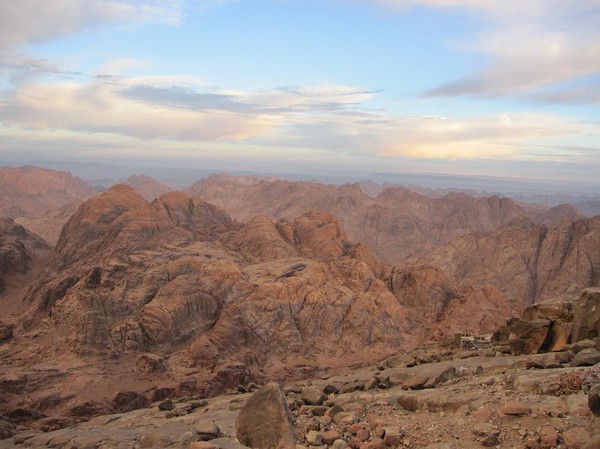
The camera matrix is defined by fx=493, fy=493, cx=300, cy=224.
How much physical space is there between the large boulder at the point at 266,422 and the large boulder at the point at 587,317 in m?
11.5

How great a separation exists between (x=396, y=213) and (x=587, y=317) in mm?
131530

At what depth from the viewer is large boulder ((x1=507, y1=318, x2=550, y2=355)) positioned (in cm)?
1850

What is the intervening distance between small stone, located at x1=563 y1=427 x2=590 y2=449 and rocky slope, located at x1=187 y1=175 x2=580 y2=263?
115531 mm

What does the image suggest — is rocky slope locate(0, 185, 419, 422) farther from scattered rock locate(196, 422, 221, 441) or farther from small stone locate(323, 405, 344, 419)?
small stone locate(323, 405, 344, 419)

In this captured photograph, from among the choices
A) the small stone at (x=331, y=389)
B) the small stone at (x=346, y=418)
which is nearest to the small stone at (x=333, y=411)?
the small stone at (x=346, y=418)

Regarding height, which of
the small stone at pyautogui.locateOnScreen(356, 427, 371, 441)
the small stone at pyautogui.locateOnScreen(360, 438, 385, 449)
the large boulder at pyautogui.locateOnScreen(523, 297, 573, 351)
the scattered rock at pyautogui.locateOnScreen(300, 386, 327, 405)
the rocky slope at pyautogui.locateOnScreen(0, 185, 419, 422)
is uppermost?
the large boulder at pyautogui.locateOnScreen(523, 297, 573, 351)

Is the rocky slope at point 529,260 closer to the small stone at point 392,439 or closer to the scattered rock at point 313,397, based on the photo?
the scattered rock at point 313,397

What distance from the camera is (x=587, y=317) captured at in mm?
17469

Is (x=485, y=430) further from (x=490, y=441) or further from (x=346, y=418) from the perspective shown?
(x=346, y=418)

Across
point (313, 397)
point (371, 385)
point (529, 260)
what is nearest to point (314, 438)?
point (313, 397)

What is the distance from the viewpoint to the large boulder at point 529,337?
60.7ft

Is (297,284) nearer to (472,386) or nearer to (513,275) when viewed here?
(472,386)

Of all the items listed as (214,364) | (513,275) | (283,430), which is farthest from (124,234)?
(513,275)

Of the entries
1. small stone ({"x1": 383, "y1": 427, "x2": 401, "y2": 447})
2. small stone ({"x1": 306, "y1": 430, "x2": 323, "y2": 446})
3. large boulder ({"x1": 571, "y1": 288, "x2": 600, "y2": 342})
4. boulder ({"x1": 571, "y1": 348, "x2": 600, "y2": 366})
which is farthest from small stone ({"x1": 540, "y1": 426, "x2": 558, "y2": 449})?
large boulder ({"x1": 571, "y1": 288, "x2": 600, "y2": 342})
